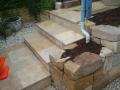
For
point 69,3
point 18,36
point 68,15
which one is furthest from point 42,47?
point 69,3

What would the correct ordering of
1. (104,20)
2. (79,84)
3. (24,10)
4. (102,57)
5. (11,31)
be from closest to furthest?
1. (79,84)
2. (102,57)
3. (104,20)
4. (11,31)
5. (24,10)

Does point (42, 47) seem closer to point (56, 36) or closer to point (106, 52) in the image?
point (56, 36)

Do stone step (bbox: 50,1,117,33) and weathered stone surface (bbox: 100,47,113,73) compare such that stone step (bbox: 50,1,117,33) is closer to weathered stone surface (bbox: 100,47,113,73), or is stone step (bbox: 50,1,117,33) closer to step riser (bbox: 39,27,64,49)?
step riser (bbox: 39,27,64,49)

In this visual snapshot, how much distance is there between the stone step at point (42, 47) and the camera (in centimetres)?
253

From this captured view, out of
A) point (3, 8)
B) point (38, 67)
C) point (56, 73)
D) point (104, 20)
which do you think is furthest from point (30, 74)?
point (3, 8)

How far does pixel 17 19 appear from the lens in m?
→ 3.91

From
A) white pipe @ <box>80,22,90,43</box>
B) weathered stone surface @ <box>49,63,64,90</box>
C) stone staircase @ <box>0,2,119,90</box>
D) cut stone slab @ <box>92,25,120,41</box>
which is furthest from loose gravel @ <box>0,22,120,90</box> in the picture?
cut stone slab @ <box>92,25,120,41</box>

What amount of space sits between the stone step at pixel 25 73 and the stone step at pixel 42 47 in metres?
0.11

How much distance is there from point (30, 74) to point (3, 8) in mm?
2100

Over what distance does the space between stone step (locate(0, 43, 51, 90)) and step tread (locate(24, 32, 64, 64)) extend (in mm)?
138

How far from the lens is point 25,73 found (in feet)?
8.12

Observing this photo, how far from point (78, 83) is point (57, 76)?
0.36 m

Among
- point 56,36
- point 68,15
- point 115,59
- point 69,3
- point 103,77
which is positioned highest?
point 69,3

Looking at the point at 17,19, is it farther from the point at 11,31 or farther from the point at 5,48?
the point at 5,48
